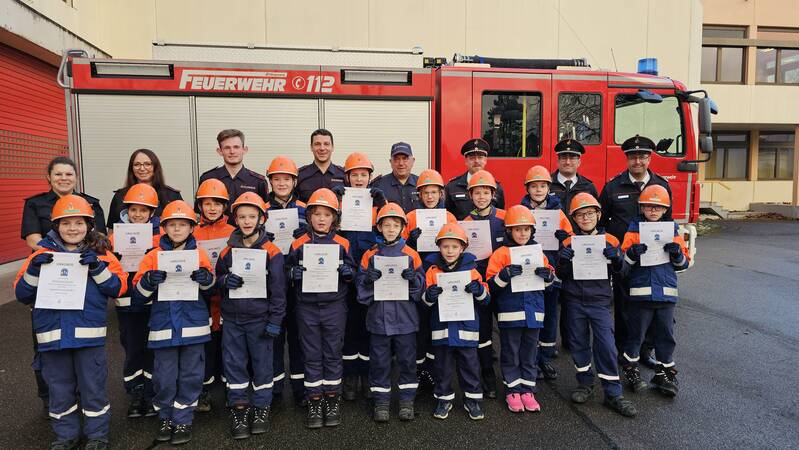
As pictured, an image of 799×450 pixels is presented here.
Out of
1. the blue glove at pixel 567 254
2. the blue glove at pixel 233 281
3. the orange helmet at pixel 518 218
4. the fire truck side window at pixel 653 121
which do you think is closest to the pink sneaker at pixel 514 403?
the blue glove at pixel 567 254

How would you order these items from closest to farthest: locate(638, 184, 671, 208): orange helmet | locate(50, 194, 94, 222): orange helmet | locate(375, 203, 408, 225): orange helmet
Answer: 1. locate(50, 194, 94, 222): orange helmet
2. locate(375, 203, 408, 225): orange helmet
3. locate(638, 184, 671, 208): orange helmet

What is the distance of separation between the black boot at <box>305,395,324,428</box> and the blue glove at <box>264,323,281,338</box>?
0.66 meters

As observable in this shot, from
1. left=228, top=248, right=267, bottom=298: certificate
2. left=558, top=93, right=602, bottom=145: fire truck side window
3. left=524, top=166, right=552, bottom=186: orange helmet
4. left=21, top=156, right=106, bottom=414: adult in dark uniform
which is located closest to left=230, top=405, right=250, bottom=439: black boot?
left=228, top=248, right=267, bottom=298: certificate

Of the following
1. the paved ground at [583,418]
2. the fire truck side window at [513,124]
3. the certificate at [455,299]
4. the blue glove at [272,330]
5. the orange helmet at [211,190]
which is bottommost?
the paved ground at [583,418]

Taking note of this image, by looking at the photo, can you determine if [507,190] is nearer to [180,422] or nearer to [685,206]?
[685,206]

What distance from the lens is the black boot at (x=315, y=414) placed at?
3488mm

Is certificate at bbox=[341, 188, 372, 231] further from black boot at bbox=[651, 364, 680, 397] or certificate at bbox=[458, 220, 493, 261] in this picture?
black boot at bbox=[651, 364, 680, 397]

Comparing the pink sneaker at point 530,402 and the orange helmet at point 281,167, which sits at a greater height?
the orange helmet at point 281,167

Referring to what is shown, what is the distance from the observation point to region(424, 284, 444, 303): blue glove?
11.4 ft

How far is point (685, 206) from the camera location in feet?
20.4

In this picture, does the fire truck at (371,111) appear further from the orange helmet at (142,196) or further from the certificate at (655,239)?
the certificate at (655,239)

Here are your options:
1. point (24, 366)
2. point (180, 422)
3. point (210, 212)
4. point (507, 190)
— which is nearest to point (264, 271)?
point (210, 212)

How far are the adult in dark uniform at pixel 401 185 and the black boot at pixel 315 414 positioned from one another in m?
1.91

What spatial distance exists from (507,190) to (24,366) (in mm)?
5990
